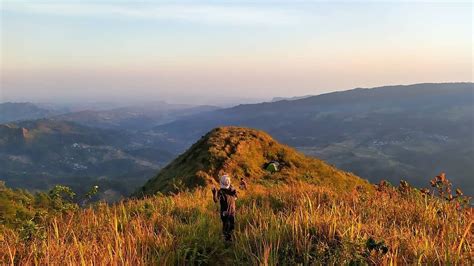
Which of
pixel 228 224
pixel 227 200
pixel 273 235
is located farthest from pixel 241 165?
pixel 273 235

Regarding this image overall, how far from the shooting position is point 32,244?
6320mm

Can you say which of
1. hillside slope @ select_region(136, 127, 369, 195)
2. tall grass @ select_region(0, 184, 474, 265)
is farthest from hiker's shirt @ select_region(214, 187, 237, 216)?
hillside slope @ select_region(136, 127, 369, 195)

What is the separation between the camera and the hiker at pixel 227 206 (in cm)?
818

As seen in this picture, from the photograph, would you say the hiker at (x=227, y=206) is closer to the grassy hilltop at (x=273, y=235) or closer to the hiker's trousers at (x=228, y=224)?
the hiker's trousers at (x=228, y=224)

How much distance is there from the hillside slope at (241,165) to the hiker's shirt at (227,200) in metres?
15.8

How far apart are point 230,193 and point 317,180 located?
2289cm

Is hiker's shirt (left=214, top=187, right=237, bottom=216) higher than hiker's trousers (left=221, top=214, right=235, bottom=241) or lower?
higher

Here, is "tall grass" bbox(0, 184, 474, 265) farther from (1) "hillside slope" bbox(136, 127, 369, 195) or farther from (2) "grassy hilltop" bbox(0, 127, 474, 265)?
(1) "hillside slope" bbox(136, 127, 369, 195)

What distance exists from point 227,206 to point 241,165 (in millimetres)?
20608

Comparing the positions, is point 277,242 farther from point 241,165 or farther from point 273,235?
point 241,165

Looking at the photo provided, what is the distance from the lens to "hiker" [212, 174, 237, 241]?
322 inches

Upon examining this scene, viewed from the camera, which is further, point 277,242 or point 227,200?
point 227,200

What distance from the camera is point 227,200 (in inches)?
336

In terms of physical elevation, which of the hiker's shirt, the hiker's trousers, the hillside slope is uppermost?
the hiker's shirt
